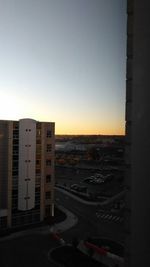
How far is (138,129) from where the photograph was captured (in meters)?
1.69

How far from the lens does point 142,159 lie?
167 cm

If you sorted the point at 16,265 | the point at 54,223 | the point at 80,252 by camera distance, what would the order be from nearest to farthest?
the point at 16,265 → the point at 80,252 → the point at 54,223

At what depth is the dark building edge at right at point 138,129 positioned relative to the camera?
1.67 m

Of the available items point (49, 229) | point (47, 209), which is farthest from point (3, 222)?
point (47, 209)

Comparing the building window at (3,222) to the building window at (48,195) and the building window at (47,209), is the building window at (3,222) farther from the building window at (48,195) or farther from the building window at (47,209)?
the building window at (48,195)

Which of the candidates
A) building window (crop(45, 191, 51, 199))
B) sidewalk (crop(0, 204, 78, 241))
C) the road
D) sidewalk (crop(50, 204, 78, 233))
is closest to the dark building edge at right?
the road

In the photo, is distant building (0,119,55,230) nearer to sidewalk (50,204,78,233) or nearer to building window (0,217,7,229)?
building window (0,217,7,229)

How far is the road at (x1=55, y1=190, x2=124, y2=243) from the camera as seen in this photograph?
15289 mm

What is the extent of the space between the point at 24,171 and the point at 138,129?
1585 cm

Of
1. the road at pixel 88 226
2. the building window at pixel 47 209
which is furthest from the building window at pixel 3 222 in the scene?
the road at pixel 88 226

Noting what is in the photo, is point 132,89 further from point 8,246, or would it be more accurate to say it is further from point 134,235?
point 8,246

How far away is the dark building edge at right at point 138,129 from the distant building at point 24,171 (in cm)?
1516

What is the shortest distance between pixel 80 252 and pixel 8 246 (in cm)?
338

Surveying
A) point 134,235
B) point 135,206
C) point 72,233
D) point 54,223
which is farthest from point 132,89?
point 54,223
